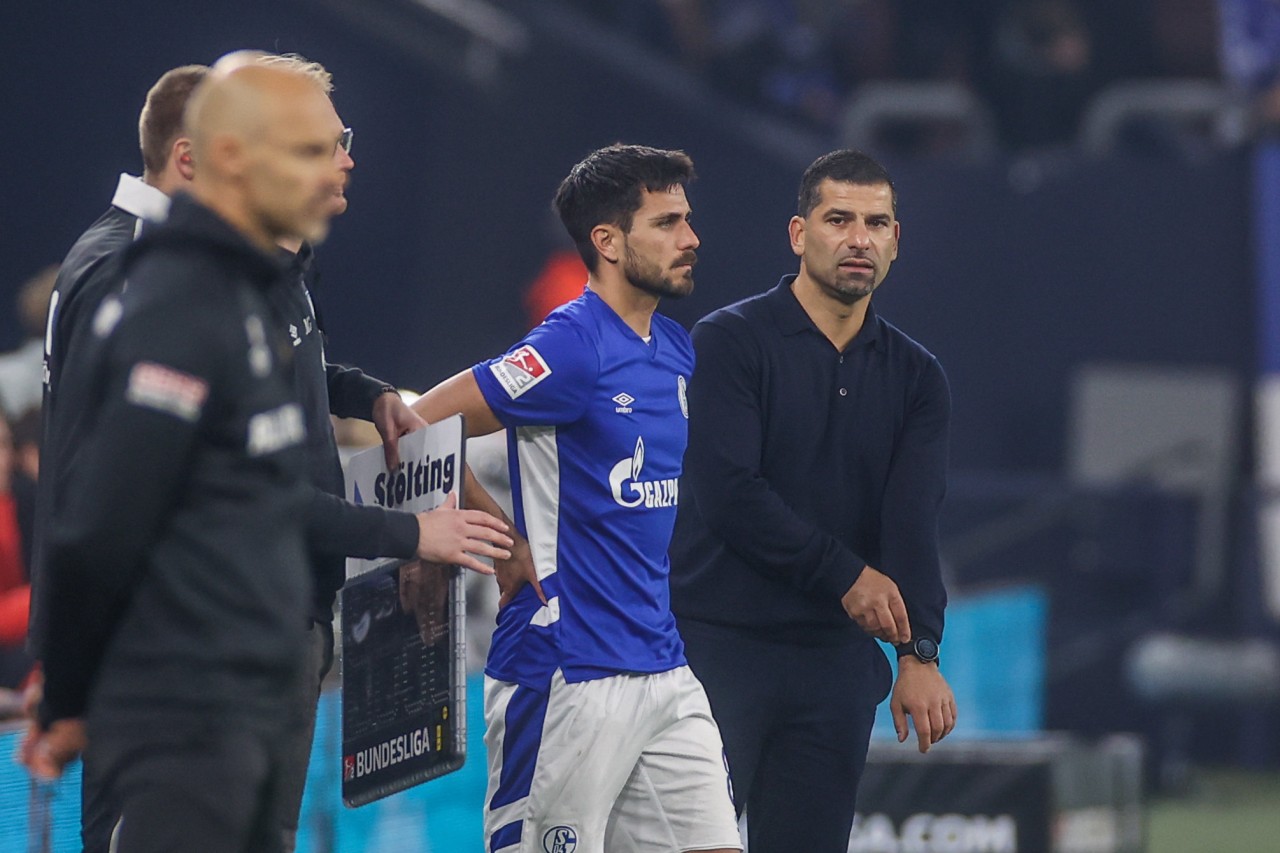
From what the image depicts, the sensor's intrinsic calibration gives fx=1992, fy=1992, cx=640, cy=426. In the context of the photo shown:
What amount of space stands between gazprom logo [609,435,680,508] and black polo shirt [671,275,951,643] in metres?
0.26

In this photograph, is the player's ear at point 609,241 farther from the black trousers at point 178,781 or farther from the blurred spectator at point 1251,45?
the blurred spectator at point 1251,45

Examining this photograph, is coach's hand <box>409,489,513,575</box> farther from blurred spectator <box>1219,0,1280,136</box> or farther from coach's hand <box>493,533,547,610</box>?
blurred spectator <box>1219,0,1280,136</box>

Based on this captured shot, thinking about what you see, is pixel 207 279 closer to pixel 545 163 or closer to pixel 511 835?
pixel 511 835

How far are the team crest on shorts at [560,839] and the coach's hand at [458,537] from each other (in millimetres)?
697

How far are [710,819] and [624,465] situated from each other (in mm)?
802

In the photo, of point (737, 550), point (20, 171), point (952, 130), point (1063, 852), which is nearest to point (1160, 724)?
point (952, 130)

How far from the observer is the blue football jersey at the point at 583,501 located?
4.31 meters

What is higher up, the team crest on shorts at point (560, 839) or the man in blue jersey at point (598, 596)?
the man in blue jersey at point (598, 596)

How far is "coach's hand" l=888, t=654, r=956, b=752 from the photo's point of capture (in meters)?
4.62

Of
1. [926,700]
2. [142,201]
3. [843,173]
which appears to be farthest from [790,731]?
[142,201]

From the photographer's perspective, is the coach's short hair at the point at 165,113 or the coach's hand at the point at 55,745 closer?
the coach's hand at the point at 55,745

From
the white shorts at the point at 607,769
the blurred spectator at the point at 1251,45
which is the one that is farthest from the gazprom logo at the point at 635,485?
the blurred spectator at the point at 1251,45

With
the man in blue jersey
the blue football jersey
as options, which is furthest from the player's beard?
the blue football jersey

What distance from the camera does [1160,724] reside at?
41.2ft
